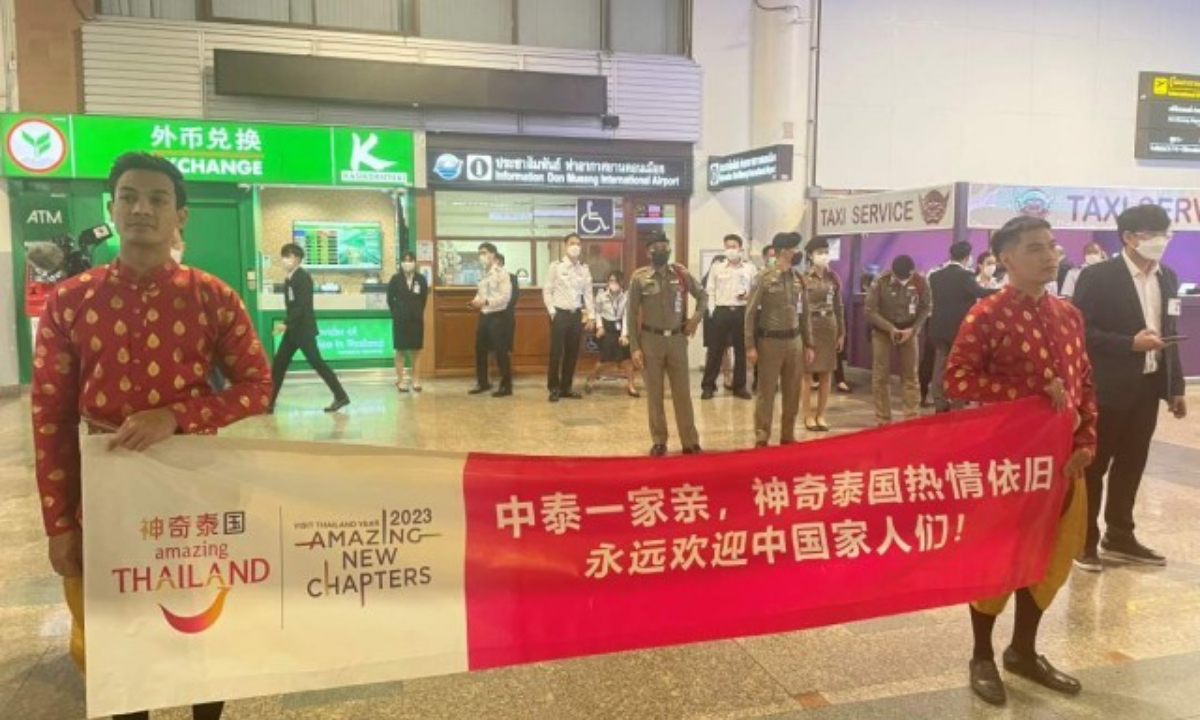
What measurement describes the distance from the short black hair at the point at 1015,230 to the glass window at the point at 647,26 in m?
10.6

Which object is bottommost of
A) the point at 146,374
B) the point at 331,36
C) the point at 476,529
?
the point at 476,529

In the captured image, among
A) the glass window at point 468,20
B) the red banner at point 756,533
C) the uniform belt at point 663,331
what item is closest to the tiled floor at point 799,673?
the red banner at point 756,533

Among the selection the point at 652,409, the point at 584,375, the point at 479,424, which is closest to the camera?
the point at 652,409

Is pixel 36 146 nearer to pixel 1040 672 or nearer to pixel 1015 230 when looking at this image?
pixel 1015 230

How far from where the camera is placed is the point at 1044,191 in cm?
988

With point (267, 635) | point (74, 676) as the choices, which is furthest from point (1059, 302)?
point (74, 676)

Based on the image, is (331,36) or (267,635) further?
(331,36)

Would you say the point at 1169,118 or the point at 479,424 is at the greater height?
the point at 1169,118

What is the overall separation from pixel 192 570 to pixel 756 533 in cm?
163

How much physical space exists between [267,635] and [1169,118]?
55.7ft

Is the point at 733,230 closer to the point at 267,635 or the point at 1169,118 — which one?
the point at 1169,118

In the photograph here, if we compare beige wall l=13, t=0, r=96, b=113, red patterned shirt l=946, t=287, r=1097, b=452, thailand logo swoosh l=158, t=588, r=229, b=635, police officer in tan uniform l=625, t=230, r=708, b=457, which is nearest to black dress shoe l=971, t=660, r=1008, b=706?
red patterned shirt l=946, t=287, r=1097, b=452

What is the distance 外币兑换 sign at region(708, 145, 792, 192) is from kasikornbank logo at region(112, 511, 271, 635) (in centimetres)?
987

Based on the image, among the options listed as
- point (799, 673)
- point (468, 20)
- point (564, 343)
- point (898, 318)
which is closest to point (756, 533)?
point (799, 673)
